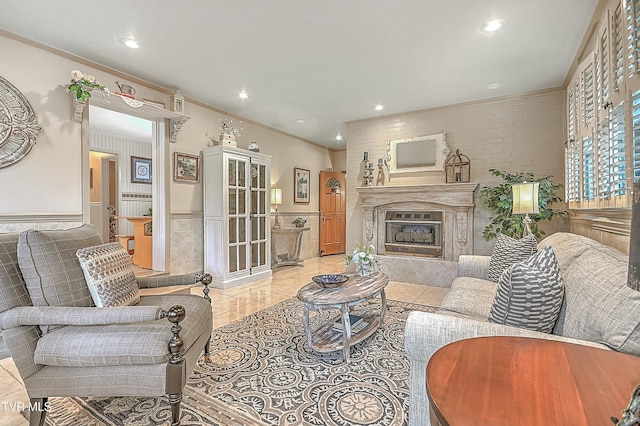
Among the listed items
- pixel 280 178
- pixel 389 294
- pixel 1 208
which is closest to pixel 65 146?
pixel 1 208

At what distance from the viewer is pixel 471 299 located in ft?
6.96

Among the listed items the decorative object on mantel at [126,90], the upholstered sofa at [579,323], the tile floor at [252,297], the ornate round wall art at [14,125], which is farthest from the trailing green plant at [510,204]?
the ornate round wall art at [14,125]

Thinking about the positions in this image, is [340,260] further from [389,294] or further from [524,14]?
[524,14]

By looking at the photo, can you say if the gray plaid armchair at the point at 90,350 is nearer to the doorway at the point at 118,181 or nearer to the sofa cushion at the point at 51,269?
the sofa cushion at the point at 51,269

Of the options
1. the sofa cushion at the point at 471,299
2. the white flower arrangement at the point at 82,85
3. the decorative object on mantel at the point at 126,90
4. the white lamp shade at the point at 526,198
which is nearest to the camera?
the sofa cushion at the point at 471,299

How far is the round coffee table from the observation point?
2.14 m

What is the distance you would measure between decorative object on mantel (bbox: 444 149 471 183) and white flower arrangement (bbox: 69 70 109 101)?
4.46 metres

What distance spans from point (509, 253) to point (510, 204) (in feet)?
5.14

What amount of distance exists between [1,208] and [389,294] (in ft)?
13.2

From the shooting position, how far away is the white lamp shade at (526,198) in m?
3.08

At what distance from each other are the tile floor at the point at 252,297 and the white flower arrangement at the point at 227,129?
2276 millimetres

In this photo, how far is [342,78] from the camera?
3613mm

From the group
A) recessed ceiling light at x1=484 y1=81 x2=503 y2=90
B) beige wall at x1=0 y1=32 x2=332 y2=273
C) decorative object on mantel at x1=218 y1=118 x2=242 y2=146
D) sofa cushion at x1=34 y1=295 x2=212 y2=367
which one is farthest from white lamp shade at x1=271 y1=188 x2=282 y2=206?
sofa cushion at x1=34 y1=295 x2=212 y2=367

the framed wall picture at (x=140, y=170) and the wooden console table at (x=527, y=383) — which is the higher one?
the framed wall picture at (x=140, y=170)
